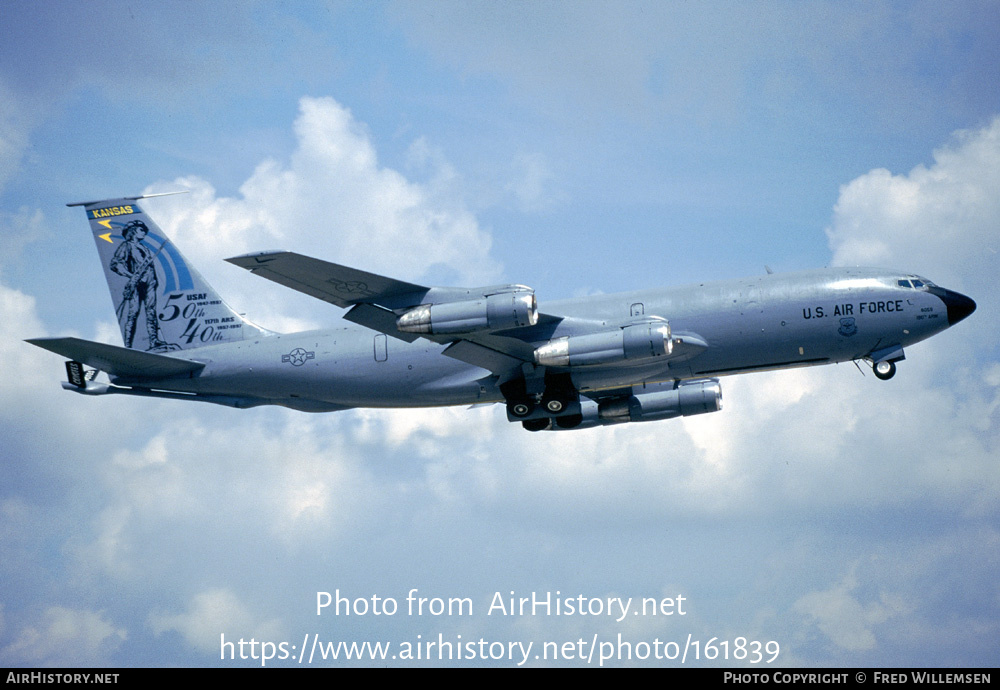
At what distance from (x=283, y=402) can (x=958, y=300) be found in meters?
29.7

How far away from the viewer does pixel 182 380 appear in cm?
4875

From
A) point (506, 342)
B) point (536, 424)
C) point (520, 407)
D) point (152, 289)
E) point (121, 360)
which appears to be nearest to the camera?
point (506, 342)

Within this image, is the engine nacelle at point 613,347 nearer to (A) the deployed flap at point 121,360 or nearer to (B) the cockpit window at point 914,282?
(B) the cockpit window at point 914,282

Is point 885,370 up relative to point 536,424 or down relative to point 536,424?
up

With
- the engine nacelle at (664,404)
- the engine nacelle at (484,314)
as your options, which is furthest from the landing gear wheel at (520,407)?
the engine nacelle at (484,314)

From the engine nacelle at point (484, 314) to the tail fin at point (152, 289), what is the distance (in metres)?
12.4

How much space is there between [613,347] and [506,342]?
15.6ft

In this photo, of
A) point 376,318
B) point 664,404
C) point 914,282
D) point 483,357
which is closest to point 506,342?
point 483,357

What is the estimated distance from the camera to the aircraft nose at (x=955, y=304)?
43.3 metres

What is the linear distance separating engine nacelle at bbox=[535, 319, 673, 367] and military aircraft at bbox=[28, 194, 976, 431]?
0.05 metres

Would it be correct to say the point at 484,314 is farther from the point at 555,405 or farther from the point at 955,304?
the point at 955,304

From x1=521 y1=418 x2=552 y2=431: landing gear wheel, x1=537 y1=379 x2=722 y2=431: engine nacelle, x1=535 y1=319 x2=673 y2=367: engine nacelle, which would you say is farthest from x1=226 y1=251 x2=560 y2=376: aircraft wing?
x1=537 y1=379 x2=722 y2=431: engine nacelle

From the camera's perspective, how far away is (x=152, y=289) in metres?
52.5
